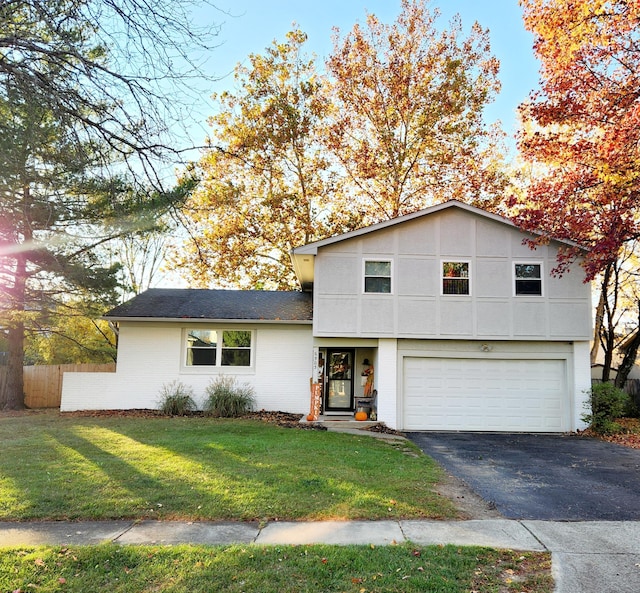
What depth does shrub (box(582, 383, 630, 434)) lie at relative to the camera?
13327mm

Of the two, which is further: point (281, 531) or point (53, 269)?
point (53, 269)

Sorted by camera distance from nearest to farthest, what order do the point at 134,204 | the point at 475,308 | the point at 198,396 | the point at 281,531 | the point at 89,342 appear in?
the point at 281,531
the point at 134,204
the point at 475,308
the point at 198,396
the point at 89,342

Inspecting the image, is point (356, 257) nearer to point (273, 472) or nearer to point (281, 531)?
point (273, 472)

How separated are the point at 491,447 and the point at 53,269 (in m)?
12.8

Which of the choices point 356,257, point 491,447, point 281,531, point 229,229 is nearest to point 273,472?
point 281,531

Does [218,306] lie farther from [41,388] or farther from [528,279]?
[528,279]

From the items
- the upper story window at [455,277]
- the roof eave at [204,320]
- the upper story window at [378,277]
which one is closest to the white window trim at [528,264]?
the upper story window at [455,277]

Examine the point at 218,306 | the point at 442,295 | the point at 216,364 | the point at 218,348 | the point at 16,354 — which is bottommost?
the point at 216,364

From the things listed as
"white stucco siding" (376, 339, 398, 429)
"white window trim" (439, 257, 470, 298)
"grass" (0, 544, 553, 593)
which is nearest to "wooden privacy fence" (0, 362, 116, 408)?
"white stucco siding" (376, 339, 398, 429)

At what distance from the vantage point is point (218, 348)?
1584cm

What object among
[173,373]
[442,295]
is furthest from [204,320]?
[442,295]

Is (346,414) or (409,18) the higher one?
(409,18)

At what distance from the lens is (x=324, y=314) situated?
14172 mm

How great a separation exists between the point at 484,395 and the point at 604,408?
3.08 m
